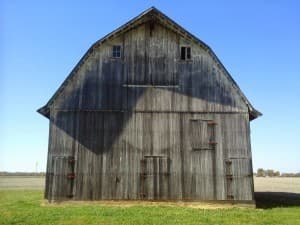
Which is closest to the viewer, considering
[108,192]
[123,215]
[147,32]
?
[123,215]

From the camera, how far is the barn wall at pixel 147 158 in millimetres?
20547

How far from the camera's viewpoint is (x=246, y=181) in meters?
20.8

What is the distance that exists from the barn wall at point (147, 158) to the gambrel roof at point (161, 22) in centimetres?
97

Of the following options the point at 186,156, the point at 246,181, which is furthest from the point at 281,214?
the point at 186,156

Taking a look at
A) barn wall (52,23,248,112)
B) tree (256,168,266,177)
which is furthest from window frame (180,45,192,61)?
tree (256,168,266,177)

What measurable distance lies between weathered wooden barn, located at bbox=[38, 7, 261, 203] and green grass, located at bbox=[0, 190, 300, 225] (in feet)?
5.19

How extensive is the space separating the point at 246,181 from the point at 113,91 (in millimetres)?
9490

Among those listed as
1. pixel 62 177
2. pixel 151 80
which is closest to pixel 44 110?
pixel 62 177

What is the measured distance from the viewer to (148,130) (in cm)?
2122

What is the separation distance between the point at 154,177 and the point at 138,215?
14.4ft

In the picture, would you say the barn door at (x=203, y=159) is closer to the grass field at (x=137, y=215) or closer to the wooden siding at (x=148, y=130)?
the wooden siding at (x=148, y=130)

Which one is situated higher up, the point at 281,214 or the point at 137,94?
the point at 137,94

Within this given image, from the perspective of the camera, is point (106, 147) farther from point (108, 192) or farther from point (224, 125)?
point (224, 125)

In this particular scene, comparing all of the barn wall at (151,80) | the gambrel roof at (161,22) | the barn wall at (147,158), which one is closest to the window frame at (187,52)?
the barn wall at (151,80)
